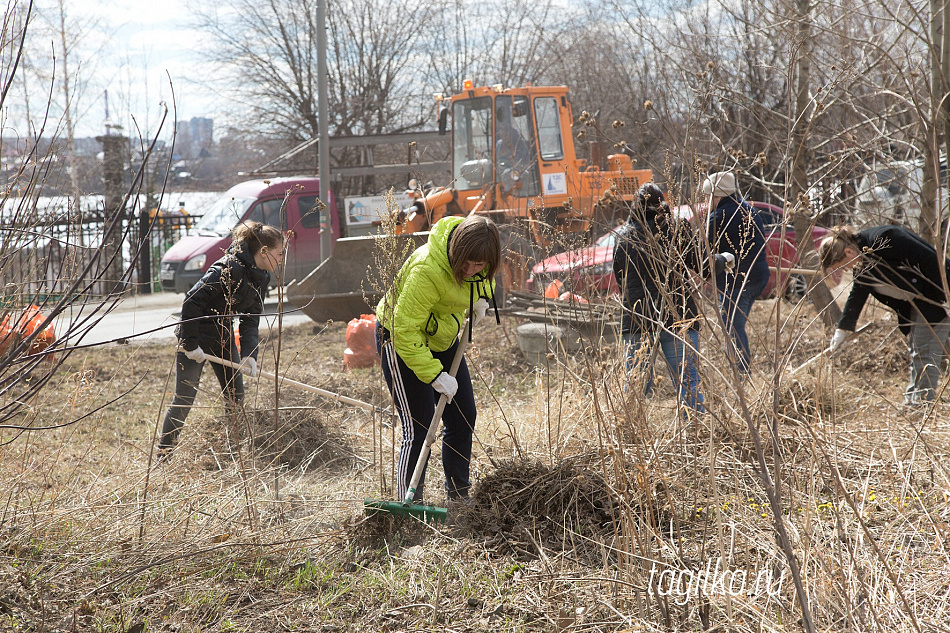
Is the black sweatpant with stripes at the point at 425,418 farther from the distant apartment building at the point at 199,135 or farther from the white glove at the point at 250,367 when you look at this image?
the distant apartment building at the point at 199,135

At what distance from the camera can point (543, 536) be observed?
124 inches

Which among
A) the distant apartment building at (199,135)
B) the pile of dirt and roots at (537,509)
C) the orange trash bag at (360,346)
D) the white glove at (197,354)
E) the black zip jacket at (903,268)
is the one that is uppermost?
the distant apartment building at (199,135)

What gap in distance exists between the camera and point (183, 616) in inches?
104

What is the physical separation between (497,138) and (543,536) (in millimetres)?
7538

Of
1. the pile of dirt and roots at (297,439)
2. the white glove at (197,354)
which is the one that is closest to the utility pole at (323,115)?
the pile of dirt and roots at (297,439)

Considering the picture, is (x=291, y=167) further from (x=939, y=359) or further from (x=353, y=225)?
(x=939, y=359)

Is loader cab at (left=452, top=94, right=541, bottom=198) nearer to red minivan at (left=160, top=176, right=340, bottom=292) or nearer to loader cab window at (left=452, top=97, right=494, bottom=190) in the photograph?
loader cab window at (left=452, top=97, right=494, bottom=190)

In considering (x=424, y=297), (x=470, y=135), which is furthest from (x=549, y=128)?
(x=424, y=297)

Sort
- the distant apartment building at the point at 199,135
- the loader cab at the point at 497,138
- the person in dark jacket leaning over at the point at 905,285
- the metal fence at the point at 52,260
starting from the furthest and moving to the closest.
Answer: the distant apartment building at the point at 199,135 → the loader cab at the point at 497,138 → the person in dark jacket leaning over at the point at 905,285 → the metal fence at the point at 52,260

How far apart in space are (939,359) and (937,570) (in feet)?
9.10

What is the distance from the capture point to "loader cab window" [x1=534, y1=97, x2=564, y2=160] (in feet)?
33.4

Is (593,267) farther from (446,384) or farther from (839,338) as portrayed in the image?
(839,338)

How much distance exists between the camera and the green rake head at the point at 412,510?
3.18m

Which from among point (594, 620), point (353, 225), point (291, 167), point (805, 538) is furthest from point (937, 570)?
point (291, 167)
